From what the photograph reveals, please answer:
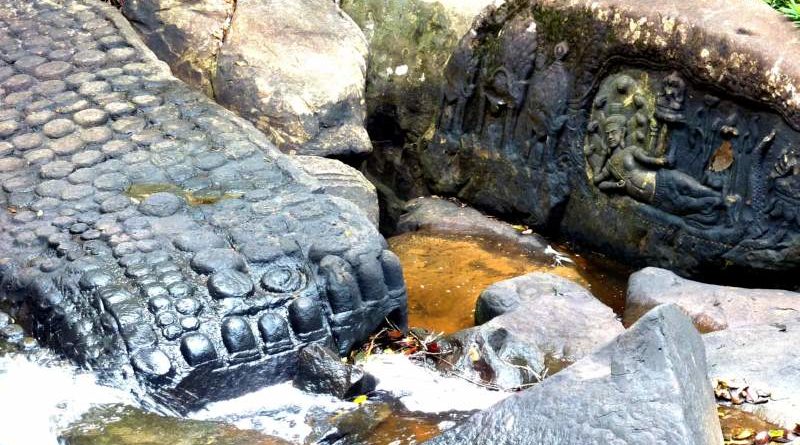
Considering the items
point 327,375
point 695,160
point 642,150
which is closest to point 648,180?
point 642,150

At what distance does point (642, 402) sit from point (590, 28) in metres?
3.48

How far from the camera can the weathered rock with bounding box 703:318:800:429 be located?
159 inches

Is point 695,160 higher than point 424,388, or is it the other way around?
point 695,160

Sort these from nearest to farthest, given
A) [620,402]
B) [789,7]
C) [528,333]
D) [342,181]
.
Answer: [620,402]
[528,333]
[789,7]
[342,181]

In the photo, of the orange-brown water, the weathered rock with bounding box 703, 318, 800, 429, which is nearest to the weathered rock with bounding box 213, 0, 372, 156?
the orange-brown water

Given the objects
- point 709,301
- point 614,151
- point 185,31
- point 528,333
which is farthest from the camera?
point 185,31

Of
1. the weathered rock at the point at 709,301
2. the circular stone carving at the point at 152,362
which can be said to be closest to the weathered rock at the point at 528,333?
the weathered rock at the point at 709,301

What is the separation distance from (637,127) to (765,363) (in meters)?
1.94

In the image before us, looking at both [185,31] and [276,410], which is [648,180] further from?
[185,31]

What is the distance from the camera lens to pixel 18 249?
4.57m

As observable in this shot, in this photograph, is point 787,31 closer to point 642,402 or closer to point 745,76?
point 745,76

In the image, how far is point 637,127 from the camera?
19.5ft

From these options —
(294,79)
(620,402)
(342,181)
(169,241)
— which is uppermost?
(620,402)

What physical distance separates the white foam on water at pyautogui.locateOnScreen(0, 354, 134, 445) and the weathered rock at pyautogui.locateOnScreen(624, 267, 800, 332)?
263 cm
